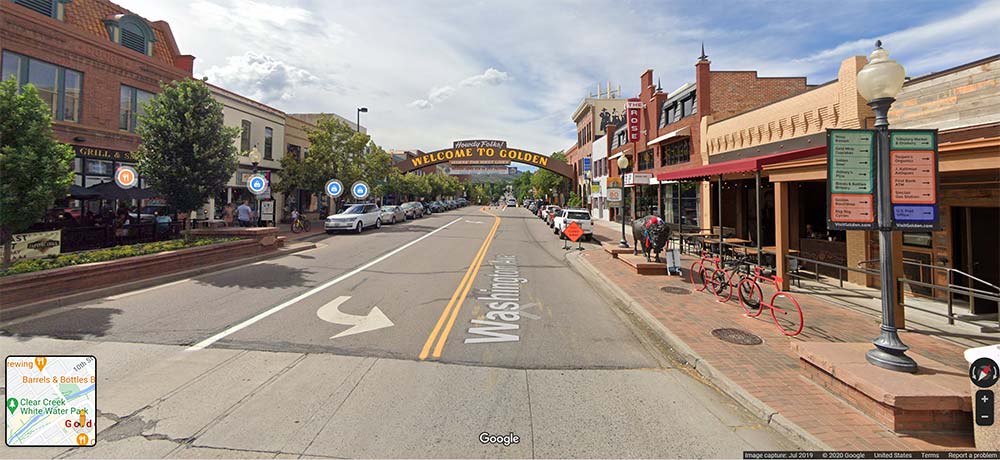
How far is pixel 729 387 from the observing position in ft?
15.8

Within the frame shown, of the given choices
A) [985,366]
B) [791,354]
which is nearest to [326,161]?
[791,354]

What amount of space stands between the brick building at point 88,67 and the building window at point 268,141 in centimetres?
720

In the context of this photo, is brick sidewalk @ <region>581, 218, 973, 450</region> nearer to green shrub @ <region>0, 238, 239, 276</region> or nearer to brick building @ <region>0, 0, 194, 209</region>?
green shrub @ <region>0, 238, 239, 276</region>

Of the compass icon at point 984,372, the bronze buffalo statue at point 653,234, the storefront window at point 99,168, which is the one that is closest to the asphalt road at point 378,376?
the compass icon at point 984,372

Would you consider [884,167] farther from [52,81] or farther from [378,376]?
[52,81]

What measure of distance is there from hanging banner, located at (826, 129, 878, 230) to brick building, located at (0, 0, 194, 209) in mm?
22234

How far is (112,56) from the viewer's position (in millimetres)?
18922

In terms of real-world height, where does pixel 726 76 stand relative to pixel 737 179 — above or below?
above

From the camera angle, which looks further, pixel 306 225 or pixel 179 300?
pixel 306 225

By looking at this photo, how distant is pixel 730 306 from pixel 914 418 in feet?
15.9

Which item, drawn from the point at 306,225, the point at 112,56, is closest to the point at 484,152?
the point at 306,225

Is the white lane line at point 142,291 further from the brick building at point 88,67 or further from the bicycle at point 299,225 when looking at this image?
the bicycle at point 299,225

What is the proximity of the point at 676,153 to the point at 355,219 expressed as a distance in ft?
63.7

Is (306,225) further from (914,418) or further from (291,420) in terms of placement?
(914,418)
